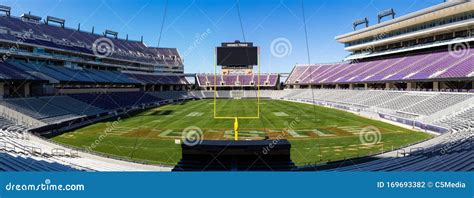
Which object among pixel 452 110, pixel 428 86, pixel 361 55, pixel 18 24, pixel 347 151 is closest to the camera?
pixel 347 151

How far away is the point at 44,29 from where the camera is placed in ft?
145

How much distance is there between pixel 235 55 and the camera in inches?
485

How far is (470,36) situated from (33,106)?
43.4 meters

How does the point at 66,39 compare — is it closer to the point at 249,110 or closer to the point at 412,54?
the point at 249,110

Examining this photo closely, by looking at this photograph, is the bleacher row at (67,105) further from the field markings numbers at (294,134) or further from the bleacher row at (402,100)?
the bleacher row at (402,100)

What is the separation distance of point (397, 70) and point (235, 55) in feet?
105

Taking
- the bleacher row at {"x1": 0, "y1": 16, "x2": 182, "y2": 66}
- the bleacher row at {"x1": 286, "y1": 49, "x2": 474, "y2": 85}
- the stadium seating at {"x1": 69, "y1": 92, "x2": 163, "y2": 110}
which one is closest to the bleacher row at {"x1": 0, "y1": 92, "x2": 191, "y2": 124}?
the stadium seating at {"x1": 69, "y1": 92, "x2": 163, "y2": 110}

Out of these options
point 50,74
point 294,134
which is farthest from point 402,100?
point 50,74

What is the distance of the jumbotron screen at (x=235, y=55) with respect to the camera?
12.3 metres

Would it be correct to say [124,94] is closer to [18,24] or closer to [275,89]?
[18,24]

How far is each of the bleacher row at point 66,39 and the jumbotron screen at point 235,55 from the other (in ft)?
85.1

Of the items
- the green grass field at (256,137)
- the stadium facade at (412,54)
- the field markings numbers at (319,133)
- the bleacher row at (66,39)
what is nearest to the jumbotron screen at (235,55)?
the green grass field at (256,137)

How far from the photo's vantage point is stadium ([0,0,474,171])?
7367 millimetres
